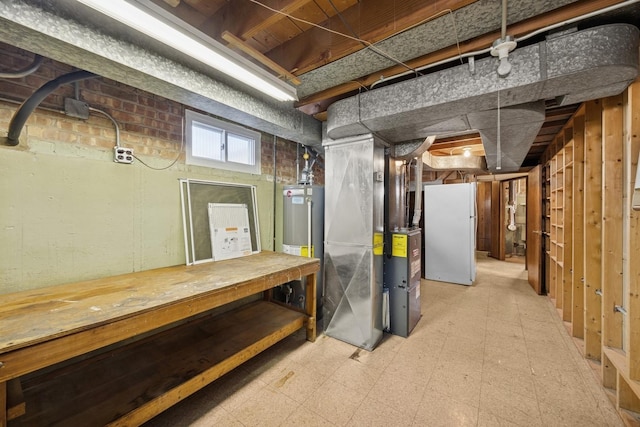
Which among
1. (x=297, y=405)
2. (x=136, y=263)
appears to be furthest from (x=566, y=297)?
(x=136, y=263)

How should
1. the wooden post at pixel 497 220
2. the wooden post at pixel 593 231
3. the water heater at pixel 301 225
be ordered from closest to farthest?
the wooden post at pixel 593 231 → the water heater at pixel 301 225 → the wooden post at pixel 497 220

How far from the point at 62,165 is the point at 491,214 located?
9.03 metres

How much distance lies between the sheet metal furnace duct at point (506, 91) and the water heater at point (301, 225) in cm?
83

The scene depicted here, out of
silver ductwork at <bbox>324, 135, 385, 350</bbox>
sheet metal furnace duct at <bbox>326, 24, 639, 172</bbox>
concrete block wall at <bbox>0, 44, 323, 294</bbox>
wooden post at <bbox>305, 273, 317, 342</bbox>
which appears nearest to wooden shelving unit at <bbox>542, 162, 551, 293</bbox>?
sheet metal furnace duct at <bbox>326, 24, 639, 172</bbox>

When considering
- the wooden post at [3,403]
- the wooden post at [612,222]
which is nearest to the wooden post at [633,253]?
the wooden post at [612,222]

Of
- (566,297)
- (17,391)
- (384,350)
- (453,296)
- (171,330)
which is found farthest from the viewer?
(453,296)

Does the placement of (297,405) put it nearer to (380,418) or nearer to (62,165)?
(380,418)

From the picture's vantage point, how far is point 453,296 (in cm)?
411

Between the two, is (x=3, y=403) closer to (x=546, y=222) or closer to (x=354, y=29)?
(x=354, y=29)

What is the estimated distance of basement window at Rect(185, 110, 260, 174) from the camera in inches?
99.1

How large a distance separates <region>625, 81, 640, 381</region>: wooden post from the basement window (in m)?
3.21

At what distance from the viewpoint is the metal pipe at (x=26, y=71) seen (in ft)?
4.85

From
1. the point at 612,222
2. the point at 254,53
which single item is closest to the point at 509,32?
the point at 254,53

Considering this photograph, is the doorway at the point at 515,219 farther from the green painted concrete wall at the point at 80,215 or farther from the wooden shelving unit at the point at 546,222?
the green painted concrete wall at the point at 80,215
